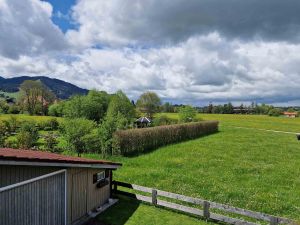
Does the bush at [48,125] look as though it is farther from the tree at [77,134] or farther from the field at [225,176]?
the field at [225,176]

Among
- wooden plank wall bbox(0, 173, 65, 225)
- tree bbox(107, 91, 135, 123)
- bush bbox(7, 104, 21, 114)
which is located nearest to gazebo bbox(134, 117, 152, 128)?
tree bbox(107, 91, 135, 123)

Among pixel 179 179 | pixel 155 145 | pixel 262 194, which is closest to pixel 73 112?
pixel 155 145

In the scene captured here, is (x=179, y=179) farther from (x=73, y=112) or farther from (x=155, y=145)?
(x=73, y=112)

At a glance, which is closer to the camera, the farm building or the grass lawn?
the farm building

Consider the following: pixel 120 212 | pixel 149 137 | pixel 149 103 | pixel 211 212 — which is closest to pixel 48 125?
pixel 149 103

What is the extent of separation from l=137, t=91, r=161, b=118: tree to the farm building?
77936mm

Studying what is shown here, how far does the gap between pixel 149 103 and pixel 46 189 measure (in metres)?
83.6

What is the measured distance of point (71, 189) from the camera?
12.8 metres

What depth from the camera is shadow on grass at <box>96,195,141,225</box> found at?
14094mm

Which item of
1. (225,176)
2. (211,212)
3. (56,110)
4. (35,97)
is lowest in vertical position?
(211,212)

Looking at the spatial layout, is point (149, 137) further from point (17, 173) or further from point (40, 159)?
point (17, 173)

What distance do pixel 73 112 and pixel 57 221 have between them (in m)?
55.3

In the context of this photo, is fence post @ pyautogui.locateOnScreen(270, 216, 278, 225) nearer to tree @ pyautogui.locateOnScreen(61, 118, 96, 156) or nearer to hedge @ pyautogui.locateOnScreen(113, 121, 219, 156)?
hedge @ pyautogui.locateOnScreen(113, 121, 219, 156)

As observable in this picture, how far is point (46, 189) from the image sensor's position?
35.3 feet
